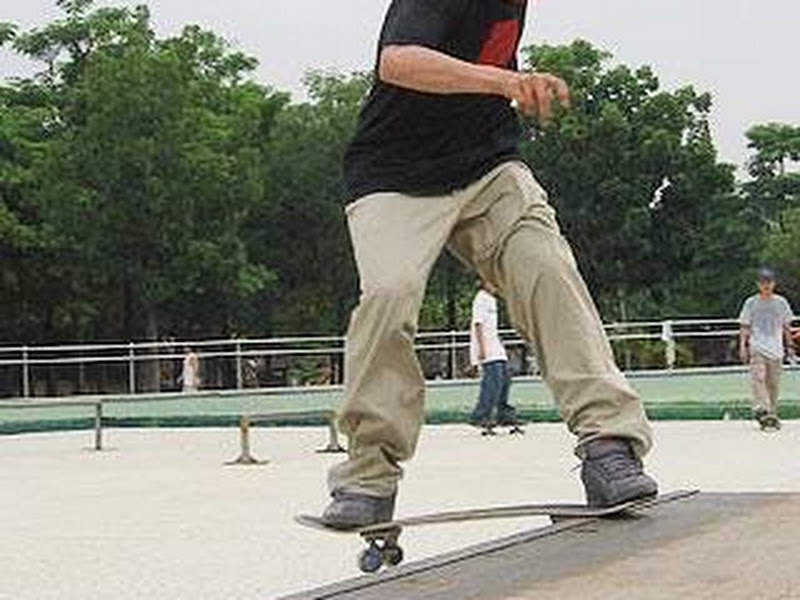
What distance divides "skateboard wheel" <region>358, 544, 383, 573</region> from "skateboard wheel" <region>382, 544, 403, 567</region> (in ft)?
0.05

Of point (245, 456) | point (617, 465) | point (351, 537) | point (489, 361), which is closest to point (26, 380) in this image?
point (489, 361)

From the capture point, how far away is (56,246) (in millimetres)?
43875

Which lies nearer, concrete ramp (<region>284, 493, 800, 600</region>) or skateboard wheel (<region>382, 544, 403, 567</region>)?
concrete ramp (<region>284, 493, 800, 600</region>)

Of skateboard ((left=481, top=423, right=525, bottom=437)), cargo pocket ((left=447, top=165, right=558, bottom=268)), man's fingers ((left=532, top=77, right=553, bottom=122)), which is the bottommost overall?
skateboard ((left=481, top=423, right=525, bottom=437))

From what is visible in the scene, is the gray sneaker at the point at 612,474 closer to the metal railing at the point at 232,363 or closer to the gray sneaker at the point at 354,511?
the gray sneaker at the point at 354,511

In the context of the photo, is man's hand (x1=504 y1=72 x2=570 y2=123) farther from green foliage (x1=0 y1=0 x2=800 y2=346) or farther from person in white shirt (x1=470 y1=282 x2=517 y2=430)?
green foliage (x1=0 y1=0 x2=800 y2=346)

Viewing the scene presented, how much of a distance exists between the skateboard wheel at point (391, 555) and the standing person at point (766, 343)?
39.8 feet

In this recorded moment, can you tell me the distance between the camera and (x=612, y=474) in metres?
4.38

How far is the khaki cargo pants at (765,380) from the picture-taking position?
53.5 ft

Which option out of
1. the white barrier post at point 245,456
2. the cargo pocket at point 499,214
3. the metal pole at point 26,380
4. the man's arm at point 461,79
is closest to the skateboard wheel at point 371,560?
the cargo pocket at point 499,214

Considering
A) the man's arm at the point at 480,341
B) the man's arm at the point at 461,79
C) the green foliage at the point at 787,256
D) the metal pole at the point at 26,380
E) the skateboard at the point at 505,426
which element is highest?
the green foliage at the point at 787,256

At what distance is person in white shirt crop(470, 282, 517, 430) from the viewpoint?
17312 millimetres

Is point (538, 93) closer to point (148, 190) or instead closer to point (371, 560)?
point (371, 560)

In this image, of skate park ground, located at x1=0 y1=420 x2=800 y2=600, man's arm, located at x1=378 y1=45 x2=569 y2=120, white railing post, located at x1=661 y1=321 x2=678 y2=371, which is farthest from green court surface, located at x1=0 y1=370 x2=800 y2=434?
man's arm, located at x1=378 y1=45 x2=569 y2=120
